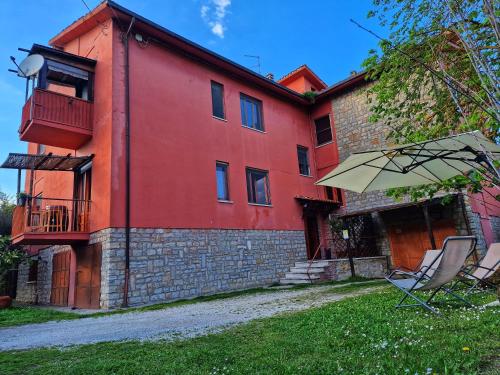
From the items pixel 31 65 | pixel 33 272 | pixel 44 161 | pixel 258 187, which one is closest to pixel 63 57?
pixel 31 65

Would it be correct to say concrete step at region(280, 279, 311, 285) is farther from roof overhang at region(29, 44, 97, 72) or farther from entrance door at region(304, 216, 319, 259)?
roof overhang at region(29, 44, 97, 72)

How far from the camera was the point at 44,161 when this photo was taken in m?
10.2

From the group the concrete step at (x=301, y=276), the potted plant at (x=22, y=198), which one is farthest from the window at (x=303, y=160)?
the potted plant at (x=22, y=198)

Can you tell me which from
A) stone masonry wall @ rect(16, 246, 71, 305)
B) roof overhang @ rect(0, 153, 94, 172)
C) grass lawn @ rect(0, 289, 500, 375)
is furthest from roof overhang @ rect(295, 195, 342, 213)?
grass lawn @ rect(0, 289, 500, 375)

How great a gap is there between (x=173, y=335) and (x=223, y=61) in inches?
421

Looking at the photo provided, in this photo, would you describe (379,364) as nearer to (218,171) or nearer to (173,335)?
(173,335)

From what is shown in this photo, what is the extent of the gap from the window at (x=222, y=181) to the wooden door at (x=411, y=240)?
7084mm

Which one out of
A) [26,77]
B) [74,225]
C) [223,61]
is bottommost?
[74,225]

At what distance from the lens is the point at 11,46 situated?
10016mm

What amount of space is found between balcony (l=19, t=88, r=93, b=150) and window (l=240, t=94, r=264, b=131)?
5780mm

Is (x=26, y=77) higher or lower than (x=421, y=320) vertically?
higher

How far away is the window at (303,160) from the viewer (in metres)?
16.2

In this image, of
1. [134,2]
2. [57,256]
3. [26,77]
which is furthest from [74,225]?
[134,2]

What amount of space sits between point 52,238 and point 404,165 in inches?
345
